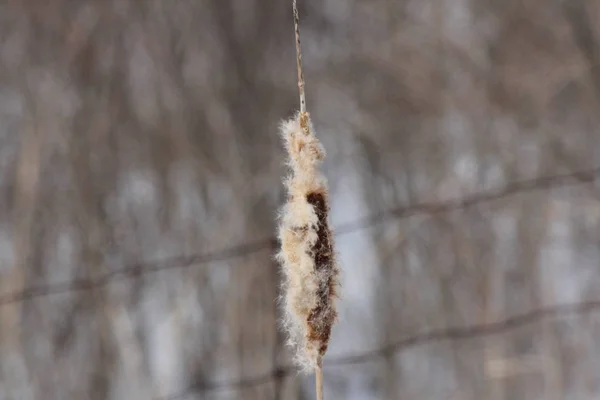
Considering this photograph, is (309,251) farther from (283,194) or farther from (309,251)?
(283,194)

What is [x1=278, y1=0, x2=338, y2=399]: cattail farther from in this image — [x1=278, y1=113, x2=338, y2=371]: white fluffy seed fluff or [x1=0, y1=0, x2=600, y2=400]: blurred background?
A: [x1=0, y1=0, x2=600, y2=400]: blurred background

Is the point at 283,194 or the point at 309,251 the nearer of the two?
the point at 309,251

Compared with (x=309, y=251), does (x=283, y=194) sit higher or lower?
higher

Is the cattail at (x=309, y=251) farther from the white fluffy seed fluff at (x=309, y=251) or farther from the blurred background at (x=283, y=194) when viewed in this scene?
the blurred background at (x=283, y=194)

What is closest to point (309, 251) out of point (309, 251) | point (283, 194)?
point (309, 251)

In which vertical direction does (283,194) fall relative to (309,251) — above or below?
above

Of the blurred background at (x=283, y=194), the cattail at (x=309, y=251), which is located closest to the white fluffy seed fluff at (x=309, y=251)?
the cattail at (x=309, y=251)
